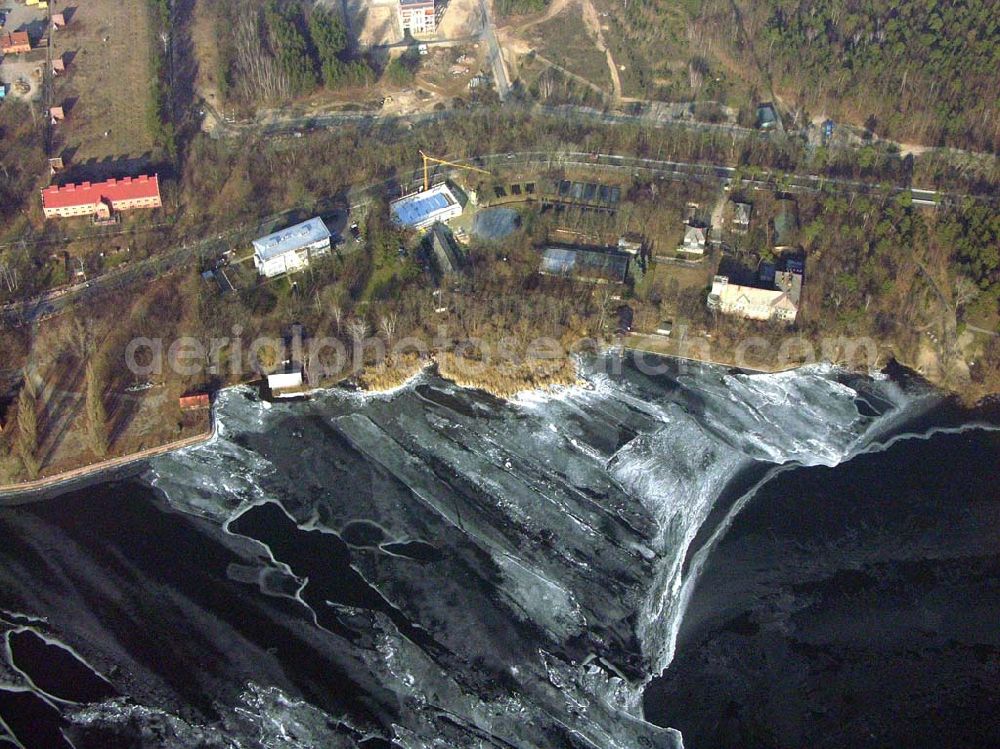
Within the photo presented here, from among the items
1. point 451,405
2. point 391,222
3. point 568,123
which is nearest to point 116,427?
point 451,405

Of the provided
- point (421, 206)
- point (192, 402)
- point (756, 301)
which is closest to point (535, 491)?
point (756, 301)

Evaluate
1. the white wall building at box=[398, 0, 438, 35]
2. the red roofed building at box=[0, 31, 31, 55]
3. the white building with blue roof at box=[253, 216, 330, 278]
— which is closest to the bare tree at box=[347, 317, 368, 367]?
the white building with blue roof at box=[253, 216, 330, 278]

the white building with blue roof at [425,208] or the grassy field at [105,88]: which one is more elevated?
the grassy field at [105,88]

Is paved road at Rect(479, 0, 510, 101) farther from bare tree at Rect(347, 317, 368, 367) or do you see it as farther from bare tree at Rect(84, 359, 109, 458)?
bare tree at Rect(84, 359, 109, 458)

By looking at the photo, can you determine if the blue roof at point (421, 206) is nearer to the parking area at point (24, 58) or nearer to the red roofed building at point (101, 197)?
the red roofed building at point (101, 197)

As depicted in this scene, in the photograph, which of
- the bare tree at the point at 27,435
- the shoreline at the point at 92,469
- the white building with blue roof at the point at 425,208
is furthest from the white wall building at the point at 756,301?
the bare tree at the point at 27,435

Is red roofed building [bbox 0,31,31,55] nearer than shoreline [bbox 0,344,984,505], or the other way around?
shoreline [bbox 0,344,984,505]
